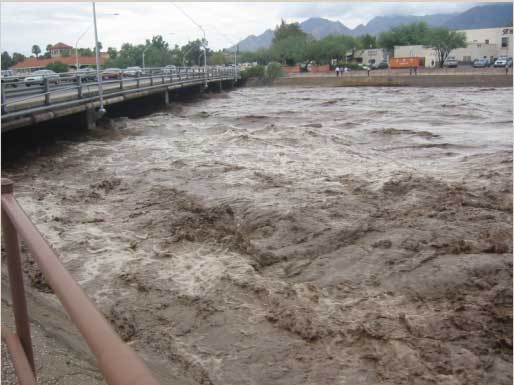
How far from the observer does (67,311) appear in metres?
1.16

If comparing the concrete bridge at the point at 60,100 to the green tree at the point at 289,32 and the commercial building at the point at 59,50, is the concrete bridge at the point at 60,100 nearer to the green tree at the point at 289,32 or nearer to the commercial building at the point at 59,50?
the commercial building at the point at 59,50

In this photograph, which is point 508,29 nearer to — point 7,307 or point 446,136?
point 446,136

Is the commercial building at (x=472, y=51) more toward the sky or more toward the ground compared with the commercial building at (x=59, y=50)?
more toward the ground

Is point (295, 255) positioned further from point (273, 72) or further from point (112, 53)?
point (112, 53)

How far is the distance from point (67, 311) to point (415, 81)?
56591mm

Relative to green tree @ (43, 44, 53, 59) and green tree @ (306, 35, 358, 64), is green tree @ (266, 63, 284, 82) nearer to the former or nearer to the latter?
green tree @ (306, 35, 358, 64)

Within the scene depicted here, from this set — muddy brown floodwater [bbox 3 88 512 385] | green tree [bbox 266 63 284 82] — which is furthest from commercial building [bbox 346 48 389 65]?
muddy brown floodwater [bbox 3 88 512 385]

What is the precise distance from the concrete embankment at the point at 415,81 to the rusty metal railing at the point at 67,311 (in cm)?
5123

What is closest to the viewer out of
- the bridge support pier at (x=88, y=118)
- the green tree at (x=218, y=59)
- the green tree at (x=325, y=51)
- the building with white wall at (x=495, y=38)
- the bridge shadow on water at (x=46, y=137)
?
the bridge shadow on water at (x=46, y=137)

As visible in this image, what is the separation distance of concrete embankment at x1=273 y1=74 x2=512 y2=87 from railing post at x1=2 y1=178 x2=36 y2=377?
51207 mm

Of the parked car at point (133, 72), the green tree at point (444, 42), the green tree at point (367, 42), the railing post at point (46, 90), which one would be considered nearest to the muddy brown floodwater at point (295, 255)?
the railing post at point (46, 90)

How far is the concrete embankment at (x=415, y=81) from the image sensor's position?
50.2m

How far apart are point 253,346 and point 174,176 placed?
783cm

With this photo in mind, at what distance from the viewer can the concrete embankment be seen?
50188 millimetres
